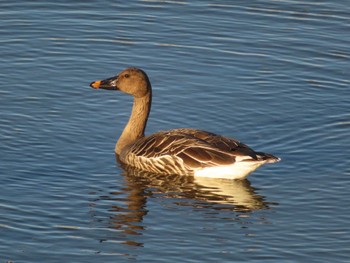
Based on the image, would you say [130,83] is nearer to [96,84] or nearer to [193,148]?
[96,84]

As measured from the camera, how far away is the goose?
1748 cm

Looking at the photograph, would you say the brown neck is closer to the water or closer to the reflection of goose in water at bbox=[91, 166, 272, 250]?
the water

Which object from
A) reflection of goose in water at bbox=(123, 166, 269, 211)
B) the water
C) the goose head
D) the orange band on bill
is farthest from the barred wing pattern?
the orange band on bill

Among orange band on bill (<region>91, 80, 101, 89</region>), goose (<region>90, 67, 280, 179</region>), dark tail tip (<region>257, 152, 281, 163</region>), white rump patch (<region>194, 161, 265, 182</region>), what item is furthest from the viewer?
orange band on bill (<region>91, 80, 101, 89</region>)

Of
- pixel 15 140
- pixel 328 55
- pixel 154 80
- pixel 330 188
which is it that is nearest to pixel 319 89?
pixel 328 55

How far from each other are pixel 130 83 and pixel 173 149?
168cm

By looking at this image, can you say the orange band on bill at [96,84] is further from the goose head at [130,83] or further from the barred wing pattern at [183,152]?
the barred wing pattern at [183,152]

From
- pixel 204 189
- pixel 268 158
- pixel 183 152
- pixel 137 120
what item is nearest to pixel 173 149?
pixel 183 152

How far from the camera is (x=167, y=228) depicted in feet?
50.5

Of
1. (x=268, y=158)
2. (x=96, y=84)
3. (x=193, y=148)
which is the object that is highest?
(x=96, y=84)

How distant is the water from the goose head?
692mm

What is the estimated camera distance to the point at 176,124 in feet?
64.5

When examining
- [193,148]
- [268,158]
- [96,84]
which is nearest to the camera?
[268,158]

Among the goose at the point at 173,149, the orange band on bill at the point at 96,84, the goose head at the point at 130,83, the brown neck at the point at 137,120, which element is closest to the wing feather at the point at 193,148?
the goose at the point at 173,149
